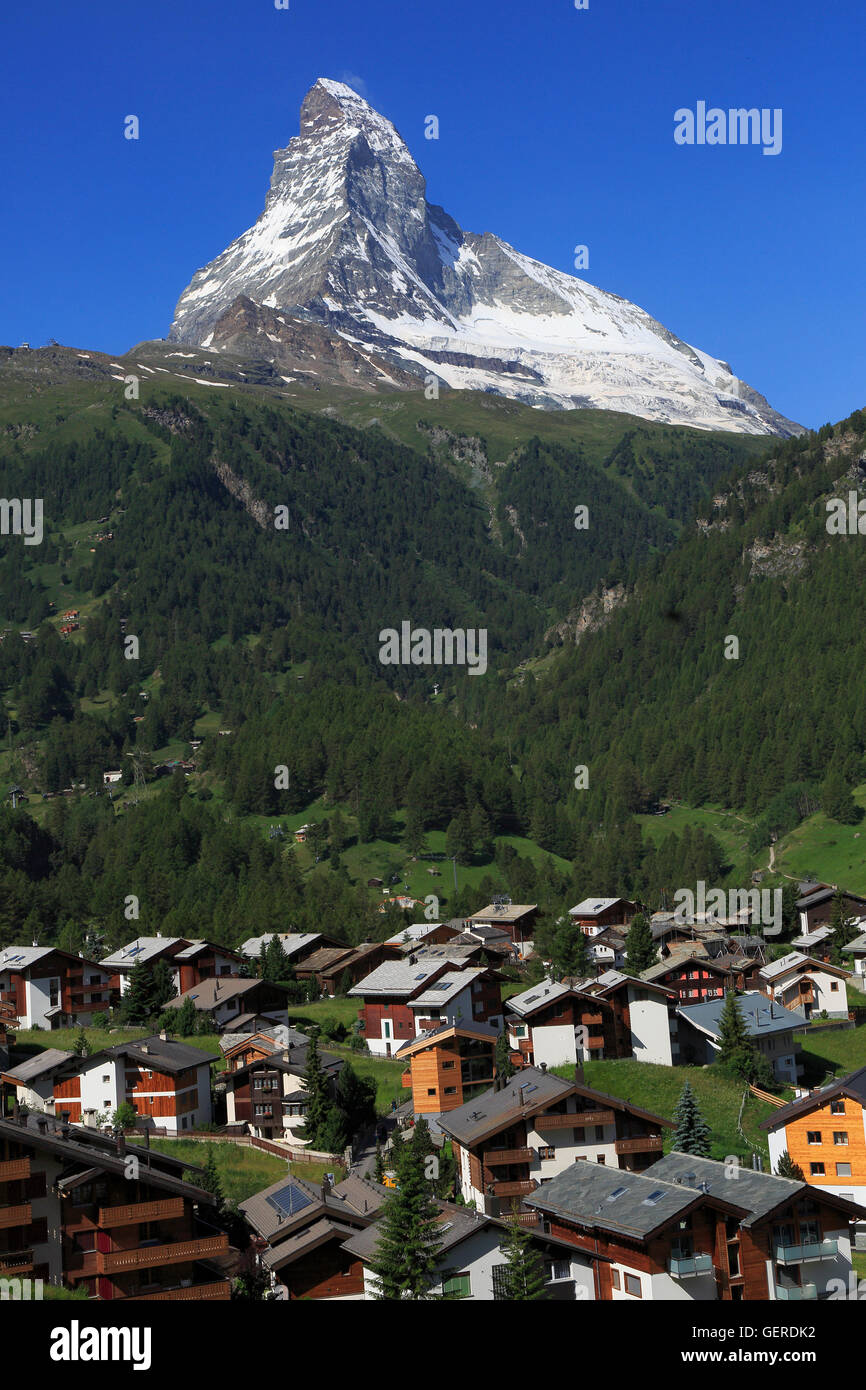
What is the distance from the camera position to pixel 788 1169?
56.5 meters

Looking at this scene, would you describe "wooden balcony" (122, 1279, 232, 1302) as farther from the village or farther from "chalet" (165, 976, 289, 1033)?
"chalet" (165, 976, 289, 1033)

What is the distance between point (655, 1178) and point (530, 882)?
12172 centimetres

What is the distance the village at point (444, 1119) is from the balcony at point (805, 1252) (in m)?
0.07

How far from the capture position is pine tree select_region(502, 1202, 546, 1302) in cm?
3494

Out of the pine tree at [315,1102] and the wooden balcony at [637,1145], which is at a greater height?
the pine tree at [315,1102]

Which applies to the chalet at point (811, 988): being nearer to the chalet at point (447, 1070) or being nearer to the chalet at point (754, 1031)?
the chalet at point (754, 1031)

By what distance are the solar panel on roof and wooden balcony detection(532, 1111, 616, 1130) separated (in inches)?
447

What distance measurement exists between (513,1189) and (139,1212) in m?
18.0

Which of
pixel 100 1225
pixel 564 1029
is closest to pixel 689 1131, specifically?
pixel 564 1029

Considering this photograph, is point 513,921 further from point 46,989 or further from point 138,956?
point 46,989

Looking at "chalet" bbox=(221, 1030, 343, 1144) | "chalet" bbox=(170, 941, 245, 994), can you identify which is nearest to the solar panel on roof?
"chalet" bbox=(221, 1030, 343, 1144)

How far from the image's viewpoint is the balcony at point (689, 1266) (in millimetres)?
39500

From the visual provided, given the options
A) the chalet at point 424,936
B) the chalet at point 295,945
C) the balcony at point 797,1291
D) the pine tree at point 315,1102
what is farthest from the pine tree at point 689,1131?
the chalet at point 295,945
